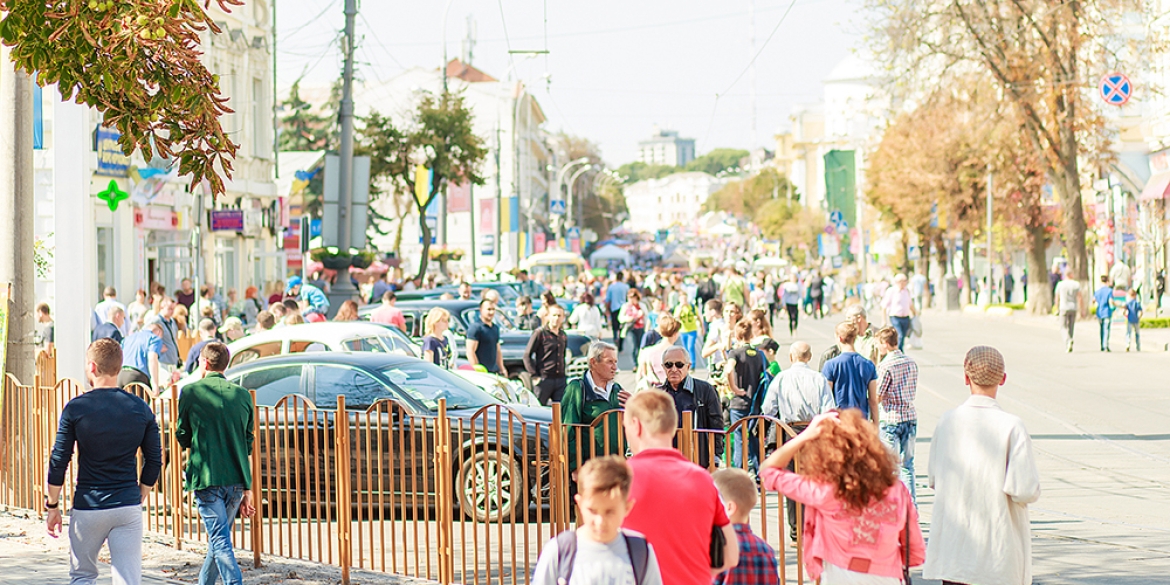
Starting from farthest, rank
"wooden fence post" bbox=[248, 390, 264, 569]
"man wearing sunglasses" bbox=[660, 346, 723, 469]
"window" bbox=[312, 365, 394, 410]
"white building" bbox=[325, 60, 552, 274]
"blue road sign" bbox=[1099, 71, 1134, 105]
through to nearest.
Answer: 1. "white building" bbox=[325, 60, 552, 274]
2. "blue road sign" bbox=[1099, 71, 1134, 105]
3. "window" bbox=[312, 365, 394, 410]
4. "man wearing sunglasses" bbox=[660, 346, 723, 469]
5. "wooden fence post" bbox=[248, 390, 264, 569]

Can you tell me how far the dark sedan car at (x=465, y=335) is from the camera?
20.4 m

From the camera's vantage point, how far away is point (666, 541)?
4.84 m

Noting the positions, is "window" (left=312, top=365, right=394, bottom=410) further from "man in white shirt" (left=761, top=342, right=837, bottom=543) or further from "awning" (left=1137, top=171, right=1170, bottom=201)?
"awning" (left=1137, top=171, right=1170, bottom=201)

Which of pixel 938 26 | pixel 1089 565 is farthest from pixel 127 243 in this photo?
pixel 1089 565

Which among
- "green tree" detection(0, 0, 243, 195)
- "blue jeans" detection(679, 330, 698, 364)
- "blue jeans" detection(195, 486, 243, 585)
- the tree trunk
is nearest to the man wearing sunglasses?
"blue jeans" detection(195, 486, 243, 585)

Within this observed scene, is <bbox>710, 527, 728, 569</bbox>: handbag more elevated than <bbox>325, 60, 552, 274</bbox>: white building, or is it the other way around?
<bbox>325, 60, 552, 274</bbox>: white building

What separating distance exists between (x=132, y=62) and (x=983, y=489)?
5479 mm

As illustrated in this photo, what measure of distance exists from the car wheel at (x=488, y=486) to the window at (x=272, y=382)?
2955mm

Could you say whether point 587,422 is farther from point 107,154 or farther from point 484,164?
point 484,164

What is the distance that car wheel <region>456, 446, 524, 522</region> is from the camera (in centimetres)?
780

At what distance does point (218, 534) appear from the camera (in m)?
7.70

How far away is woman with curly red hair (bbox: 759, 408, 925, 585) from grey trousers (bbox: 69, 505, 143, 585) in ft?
11.1

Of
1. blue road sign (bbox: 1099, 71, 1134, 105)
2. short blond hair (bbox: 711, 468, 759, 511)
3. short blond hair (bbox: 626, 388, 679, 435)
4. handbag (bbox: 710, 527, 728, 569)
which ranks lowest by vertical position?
handbag (bbox: 710, 527, 728, 569)

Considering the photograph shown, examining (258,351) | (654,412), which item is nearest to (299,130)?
(258,351)
